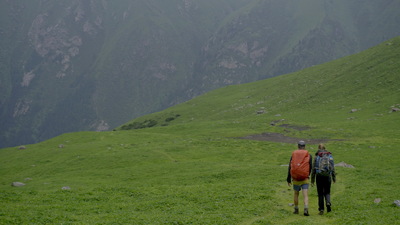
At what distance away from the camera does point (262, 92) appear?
129 metres

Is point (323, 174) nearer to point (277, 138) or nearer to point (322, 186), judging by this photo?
point (322, 186)

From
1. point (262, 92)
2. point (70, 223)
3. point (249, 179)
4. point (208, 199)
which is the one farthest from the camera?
point (262, 92)

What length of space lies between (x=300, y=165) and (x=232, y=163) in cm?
2611

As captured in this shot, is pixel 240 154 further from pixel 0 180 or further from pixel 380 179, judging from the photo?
pixel 0 180

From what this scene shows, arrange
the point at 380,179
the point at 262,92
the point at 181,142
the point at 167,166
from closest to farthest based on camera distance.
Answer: the point at 380,179 → the point at 167,166 → the point at 181,142 → the point at 262,92

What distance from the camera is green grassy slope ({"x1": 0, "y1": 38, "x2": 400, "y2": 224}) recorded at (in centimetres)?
2238

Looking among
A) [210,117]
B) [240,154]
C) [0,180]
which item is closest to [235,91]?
[210,117]

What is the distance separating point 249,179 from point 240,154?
2071 cm

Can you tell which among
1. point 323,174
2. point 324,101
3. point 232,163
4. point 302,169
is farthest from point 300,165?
point 324,101

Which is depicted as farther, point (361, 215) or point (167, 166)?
point (167, 166)

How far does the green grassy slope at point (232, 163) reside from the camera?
2238 centimetres

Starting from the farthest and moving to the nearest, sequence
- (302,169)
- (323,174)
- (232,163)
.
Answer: (232,163) → (323,174) → (302,169)

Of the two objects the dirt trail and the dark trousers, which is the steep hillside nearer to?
the dirt trail

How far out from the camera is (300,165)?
Answer: 21203 mm
